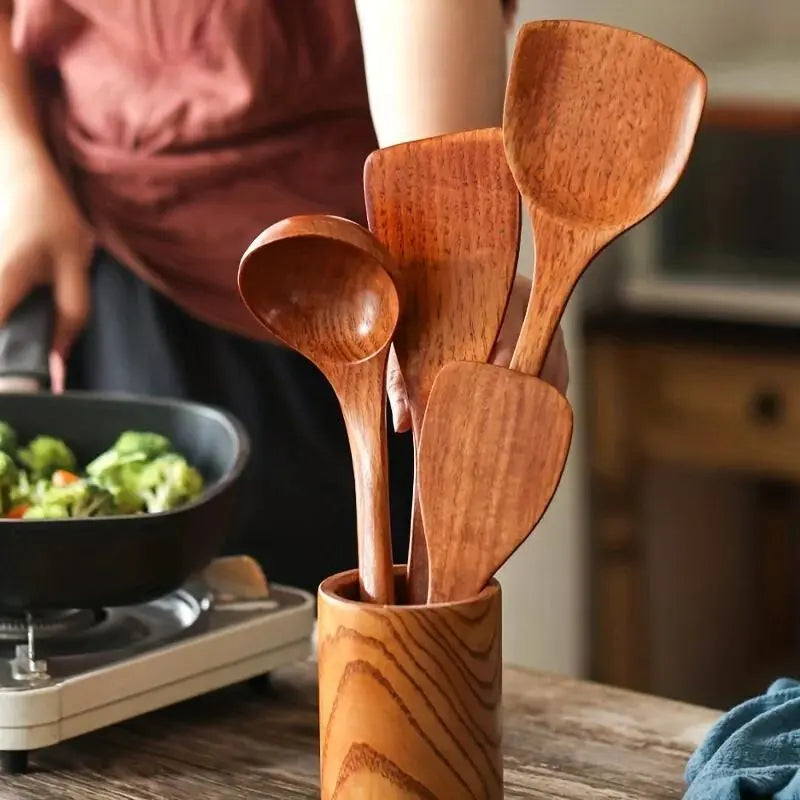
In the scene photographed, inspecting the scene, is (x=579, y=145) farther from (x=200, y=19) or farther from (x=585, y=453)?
(x=585, y=453)

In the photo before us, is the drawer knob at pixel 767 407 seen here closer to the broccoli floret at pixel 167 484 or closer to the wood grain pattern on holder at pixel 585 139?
the broccoli floret at pixel 167 484

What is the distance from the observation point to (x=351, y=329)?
773 millimetres

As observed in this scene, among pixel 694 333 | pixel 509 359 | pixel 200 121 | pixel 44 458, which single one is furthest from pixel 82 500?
pixel 694 333

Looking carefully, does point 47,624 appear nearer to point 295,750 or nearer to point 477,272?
point 295,750

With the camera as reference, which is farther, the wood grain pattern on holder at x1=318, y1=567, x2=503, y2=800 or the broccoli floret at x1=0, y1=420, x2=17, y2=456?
the broccoli floret at x1=0, y1=420, x2=17, y2=456

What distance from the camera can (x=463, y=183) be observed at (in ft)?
2.51

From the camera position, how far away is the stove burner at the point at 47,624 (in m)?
1.02

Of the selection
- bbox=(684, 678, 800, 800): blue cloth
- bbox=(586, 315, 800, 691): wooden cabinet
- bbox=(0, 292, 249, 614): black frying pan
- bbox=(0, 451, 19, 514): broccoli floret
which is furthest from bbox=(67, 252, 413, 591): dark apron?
bbox=(586, 315, 800, 691): wooden cabinet

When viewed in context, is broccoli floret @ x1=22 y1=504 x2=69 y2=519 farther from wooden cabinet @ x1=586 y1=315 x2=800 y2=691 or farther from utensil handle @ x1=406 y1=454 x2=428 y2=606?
wooden cabinet @ x1=586 y1=315 x2=800 y2=691

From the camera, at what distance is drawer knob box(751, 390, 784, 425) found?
215 centimetres

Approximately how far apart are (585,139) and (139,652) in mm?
486

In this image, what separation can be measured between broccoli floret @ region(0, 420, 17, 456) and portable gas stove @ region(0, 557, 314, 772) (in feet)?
0.51

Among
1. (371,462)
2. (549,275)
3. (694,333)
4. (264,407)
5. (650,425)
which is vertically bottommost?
(650,425)

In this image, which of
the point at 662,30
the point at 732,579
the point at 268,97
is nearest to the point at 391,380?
the point at 268,97
